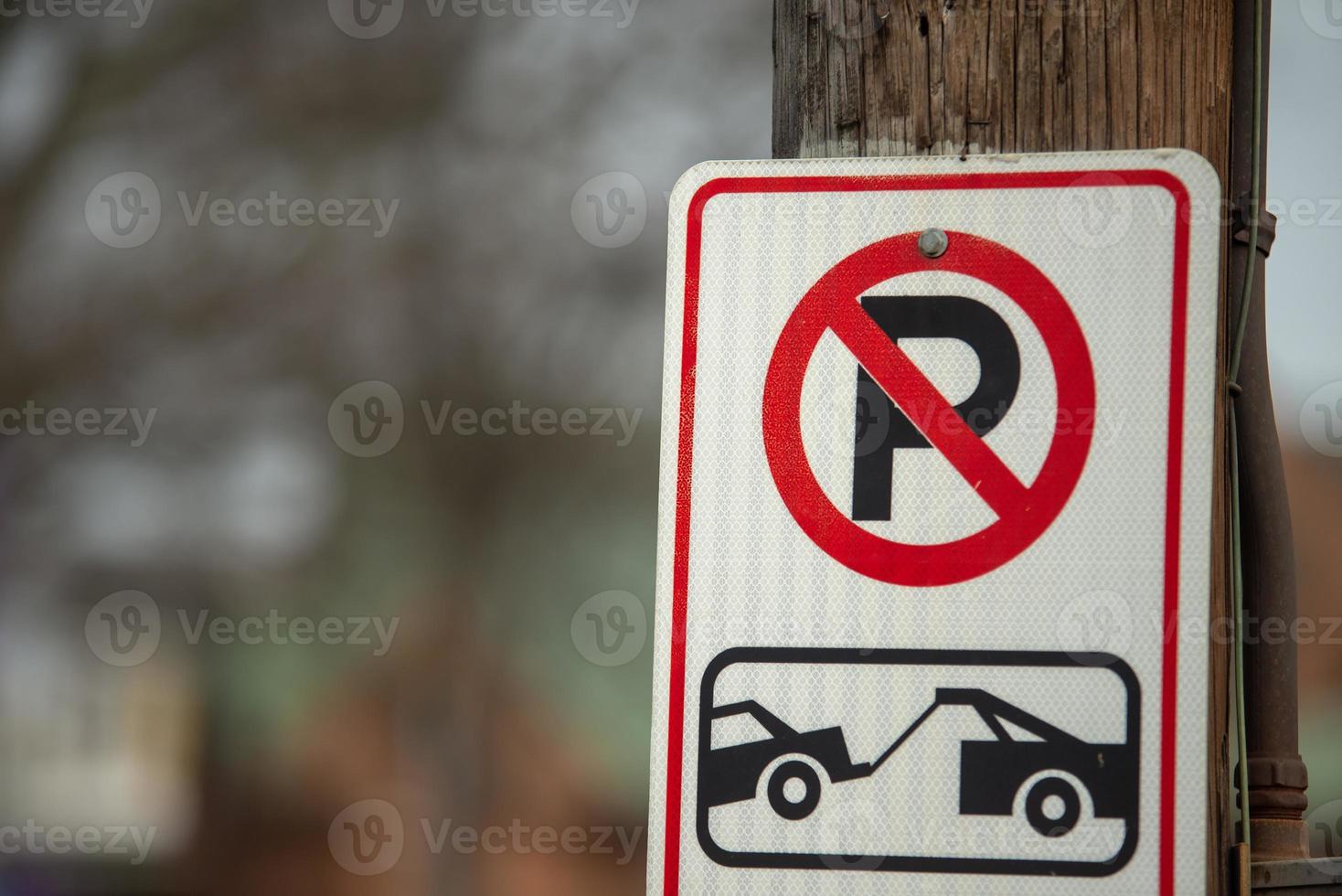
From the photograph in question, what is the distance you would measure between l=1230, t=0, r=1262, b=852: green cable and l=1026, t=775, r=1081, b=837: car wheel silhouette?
269mm

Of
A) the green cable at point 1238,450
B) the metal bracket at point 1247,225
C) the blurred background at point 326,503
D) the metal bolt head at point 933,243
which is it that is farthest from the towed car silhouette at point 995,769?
the blurred background at point 326,503

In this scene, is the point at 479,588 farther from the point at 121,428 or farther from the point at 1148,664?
the point at 1148,664

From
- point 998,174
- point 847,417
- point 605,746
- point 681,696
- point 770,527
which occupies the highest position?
point 998,174

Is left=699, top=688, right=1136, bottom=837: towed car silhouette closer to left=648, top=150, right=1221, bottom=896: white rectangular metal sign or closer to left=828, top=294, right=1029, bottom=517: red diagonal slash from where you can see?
left=648, top=150, right=1221, bottom=896: white rectangular metal sign

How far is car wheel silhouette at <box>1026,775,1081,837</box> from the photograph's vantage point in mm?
1112

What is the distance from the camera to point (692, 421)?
1220 mm

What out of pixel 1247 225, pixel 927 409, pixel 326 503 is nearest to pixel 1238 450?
pixel 1247 225

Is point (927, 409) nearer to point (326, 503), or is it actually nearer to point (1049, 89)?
→ point (1049, 89)

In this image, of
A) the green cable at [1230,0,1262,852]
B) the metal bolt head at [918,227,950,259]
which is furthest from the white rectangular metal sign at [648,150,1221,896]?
the green cable at [1230,0,1262,852]

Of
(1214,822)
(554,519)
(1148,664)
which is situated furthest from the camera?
(554,519)

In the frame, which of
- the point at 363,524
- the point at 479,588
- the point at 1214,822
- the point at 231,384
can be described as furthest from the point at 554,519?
the point at 1214,822

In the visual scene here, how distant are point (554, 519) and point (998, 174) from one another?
28.1ft

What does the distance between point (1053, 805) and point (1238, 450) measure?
1.63 feet

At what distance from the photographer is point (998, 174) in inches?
47.9
